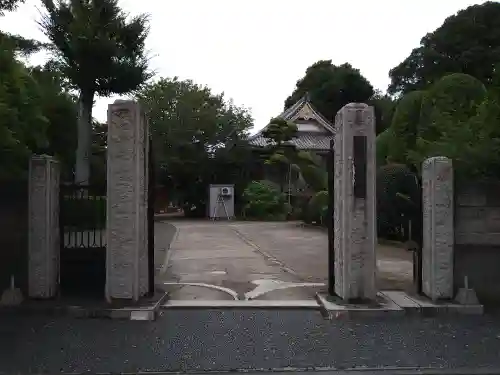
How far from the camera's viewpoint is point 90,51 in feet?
75.8

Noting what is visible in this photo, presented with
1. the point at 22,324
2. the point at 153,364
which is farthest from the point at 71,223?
the point at 153,364

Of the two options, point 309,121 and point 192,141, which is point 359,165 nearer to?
point 192,141

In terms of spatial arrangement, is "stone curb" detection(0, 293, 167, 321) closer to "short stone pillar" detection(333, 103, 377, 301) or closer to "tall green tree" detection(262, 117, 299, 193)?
"short stone pillar" detection(333, 103, 377, 301)

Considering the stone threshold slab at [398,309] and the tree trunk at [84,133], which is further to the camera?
the tree trunk at [84,133]

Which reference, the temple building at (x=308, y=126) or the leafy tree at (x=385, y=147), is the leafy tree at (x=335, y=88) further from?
the leafy tree at (x=385, y=147)

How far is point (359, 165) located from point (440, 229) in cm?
161

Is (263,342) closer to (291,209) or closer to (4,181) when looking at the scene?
(4,181)

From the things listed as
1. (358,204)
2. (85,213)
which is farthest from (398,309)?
(85,213)

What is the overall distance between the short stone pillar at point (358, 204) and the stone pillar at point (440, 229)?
3.19ft

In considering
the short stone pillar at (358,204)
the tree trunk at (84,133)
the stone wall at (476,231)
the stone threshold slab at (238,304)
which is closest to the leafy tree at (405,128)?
the stone wall at (476,231)

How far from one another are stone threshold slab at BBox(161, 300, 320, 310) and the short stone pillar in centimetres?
69

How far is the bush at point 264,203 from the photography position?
33688 mm

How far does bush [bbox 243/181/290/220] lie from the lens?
33.7m

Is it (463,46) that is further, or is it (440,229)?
(463,46)
